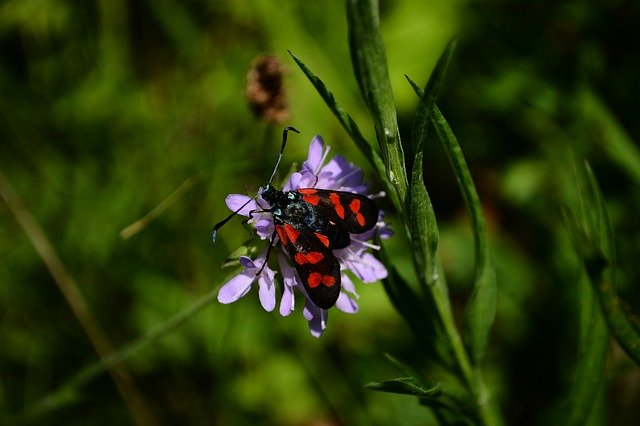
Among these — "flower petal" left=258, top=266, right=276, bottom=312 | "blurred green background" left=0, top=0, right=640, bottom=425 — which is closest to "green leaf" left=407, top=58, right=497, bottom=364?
"flower petal" left=258, top=266, right=276, bottom=312

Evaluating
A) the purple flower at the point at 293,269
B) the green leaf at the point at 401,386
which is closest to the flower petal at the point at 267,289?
the purple flower at the point at 293,269

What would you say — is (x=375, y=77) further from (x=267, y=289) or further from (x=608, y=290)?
(x=608, y=290)

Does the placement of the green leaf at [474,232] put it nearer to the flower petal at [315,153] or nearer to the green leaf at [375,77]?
the green leaf at [375,77]

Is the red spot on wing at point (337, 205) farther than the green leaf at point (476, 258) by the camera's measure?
Yes

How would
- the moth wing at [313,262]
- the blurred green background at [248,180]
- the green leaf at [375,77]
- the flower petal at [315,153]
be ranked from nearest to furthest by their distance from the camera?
the green leaf at [375,77] < the moth wing at [313,262] < the flower petal at [315,153] < the blurred green background at [248,180]

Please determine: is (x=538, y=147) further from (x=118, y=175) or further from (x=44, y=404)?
(x=44, y=404)

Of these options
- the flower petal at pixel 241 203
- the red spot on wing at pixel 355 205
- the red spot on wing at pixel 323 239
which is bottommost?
the red spot on wing at pixel 323 239

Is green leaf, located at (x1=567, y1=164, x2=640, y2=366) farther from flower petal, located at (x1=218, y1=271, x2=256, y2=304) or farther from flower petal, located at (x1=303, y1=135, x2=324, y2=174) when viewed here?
flower petal, located at (x1=218, y1=271, x2=256, y2=304)
